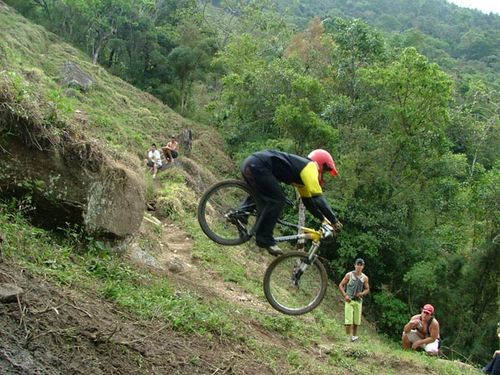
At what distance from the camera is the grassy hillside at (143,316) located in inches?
224

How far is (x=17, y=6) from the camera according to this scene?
4459cm

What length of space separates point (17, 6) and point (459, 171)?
3651cm

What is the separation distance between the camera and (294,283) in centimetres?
856

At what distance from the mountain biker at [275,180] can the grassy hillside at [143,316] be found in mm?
1667

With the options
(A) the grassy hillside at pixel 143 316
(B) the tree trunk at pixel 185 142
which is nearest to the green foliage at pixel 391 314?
(A) the grassy hillside at pixel 143 316

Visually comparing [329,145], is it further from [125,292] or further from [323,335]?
[125,292]

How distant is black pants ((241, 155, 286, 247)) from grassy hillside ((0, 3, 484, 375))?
155cm

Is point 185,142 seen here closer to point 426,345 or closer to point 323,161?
point 426,345

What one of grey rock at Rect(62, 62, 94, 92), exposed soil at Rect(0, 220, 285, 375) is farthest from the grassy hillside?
grey rock at Rect(62, 62, 94, 92)

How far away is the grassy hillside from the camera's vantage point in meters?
5.68

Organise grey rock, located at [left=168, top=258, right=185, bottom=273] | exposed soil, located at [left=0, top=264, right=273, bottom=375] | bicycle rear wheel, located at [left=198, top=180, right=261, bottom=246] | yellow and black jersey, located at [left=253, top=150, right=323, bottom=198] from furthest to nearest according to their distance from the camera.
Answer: grey rock, located at [left=168, top=258, right=185, bottom=273] → bicycle rear wheel, located at [left=198, top=180, right=261, bottom=246] → yellow and black jersey, located at [left=253, top=150, right=323, bottom=198] → exposed soil, located at [left=0, top=264, right=273, bottom=375]

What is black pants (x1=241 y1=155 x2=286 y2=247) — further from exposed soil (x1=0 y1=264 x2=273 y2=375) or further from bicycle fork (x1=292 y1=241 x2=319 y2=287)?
exposed soil (x1=0 y1=264 x2=273 y2=375)

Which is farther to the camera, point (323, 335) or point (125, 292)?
point (323, 335)

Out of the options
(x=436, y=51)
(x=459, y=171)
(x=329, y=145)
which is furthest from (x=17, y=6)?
(x=436, y=51)
